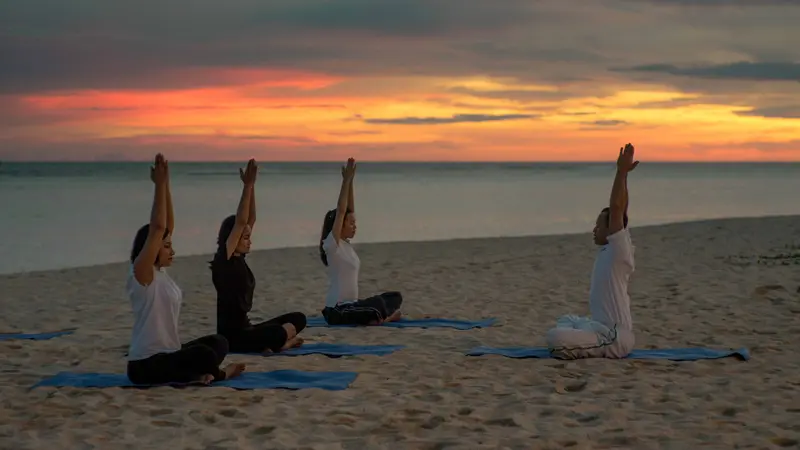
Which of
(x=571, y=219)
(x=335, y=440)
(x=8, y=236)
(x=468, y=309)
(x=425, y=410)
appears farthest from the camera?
(x=571, y=219)

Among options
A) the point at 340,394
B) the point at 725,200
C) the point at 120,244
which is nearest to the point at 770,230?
the point at 120,244

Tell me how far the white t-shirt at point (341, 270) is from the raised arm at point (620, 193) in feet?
10.6

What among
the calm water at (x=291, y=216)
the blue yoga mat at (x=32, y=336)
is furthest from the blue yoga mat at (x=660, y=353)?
the calm water at (x=291, y=216)

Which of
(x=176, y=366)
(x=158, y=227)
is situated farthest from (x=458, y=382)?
(x=158, y=227)

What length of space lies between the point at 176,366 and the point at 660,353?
4071 millimetres

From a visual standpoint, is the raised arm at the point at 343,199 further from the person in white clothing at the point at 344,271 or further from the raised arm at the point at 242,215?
the raised arm at the point at 242,215

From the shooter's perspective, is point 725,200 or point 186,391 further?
point 725,200

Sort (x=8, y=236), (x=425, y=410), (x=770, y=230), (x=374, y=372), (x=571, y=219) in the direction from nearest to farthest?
(x=425, y=410)
(x=374, y=372)
(x=770, y=230)
(x=8, y=236)
(x=571, y=219)

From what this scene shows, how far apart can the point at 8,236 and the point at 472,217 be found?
1509cm

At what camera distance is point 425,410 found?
20.4ft

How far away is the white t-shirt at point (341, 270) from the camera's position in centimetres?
991

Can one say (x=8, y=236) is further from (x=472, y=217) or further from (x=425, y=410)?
(x=425, y=410)

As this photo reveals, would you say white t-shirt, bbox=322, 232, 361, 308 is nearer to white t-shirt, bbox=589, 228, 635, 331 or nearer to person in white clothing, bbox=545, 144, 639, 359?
person in white clothing, bbox=545, 144, 639, 359

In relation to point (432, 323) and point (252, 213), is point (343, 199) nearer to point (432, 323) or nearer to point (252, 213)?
point (252, 213)
